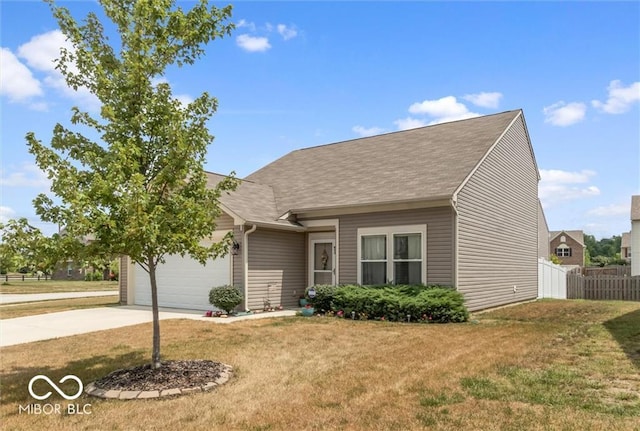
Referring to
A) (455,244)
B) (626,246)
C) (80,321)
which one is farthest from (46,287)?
(626,246)

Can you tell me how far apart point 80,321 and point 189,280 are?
3.63 meters

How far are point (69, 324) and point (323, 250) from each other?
7664mm

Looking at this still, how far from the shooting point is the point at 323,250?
52.2 ft

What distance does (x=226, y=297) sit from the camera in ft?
43.3

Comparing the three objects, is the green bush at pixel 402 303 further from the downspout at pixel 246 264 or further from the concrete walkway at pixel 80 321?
the downspout at pixel 246 264

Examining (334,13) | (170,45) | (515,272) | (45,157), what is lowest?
(515,272)

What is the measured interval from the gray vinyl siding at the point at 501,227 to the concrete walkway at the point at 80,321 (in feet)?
18.0

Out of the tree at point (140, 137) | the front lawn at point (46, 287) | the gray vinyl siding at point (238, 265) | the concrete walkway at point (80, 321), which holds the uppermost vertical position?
the tree at point (140, 137)

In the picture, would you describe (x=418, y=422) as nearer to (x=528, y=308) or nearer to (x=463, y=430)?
(x=463, y=430)

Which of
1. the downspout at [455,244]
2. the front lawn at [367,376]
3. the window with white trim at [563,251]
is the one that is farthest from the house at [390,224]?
the window with white trim at [563,251]

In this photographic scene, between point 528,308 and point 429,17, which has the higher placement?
point 429,17

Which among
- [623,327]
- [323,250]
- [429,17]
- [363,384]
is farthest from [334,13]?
[623,327]

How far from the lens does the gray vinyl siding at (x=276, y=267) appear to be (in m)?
14.3

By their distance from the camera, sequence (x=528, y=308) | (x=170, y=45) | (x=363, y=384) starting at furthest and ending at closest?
(x=528, y=308) < (x=170, y=45) < (x=363, y=384)
